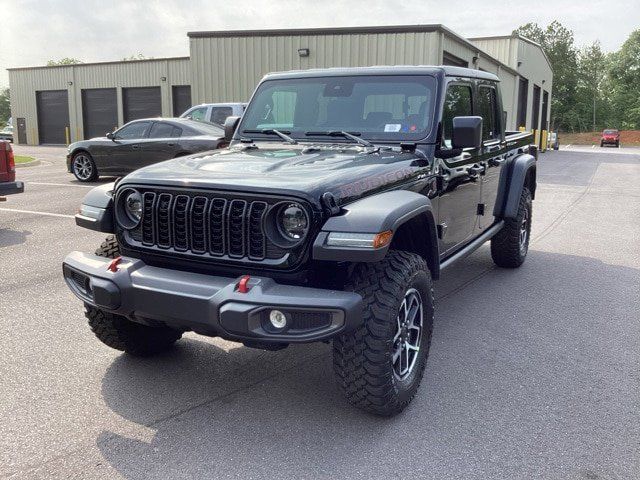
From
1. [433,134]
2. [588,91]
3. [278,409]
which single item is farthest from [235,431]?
[588,91]

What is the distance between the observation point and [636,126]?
82062 millimetres

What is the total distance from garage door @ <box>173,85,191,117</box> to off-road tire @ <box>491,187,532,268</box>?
28.7m

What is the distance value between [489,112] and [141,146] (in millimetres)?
8895

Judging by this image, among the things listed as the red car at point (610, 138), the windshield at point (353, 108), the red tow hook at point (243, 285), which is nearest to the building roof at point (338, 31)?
the windshield at point (353, 108)

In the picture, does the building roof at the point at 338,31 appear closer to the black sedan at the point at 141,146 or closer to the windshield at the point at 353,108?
the black sedan at the point at 141,146

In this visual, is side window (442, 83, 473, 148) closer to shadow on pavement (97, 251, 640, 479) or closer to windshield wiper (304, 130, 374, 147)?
windshield wiper (304, 130, 374, 147)

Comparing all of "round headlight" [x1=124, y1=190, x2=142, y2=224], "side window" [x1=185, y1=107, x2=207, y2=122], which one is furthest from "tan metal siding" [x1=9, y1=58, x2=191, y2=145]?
"round headlight" [x1=124, y1=190, x2=142, y2=224]

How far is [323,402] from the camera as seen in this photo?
3.62 m

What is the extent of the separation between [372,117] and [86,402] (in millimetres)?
2593

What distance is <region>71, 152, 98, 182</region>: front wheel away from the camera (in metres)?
14.1

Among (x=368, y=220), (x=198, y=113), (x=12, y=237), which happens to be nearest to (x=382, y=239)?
(x=368, y=220)

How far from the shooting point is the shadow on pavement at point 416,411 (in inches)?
118

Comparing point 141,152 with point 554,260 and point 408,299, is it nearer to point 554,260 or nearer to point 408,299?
point 554,260

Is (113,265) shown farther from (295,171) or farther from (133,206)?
(295,171)
